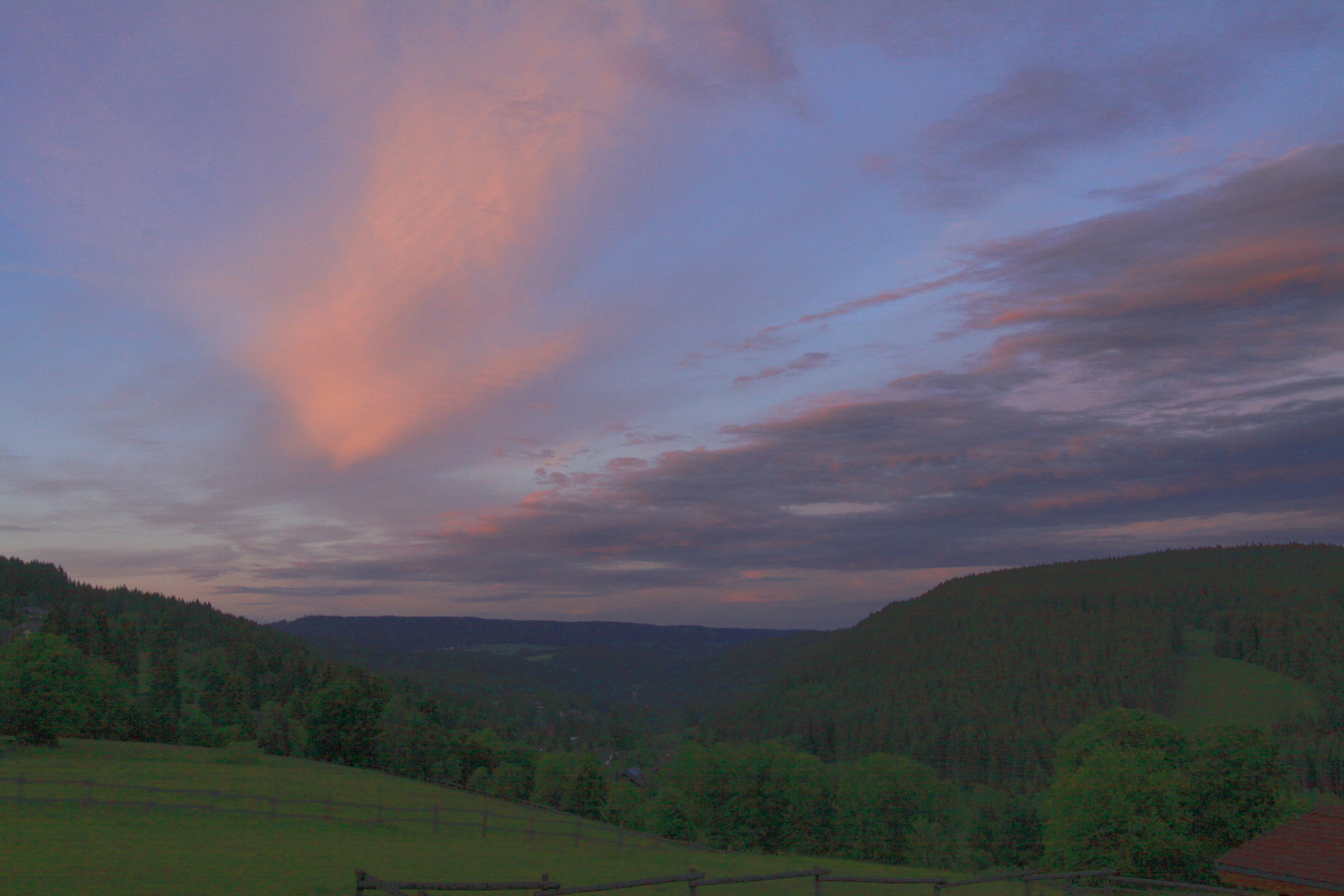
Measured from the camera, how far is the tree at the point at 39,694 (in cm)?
6462

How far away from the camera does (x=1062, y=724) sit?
148 metres

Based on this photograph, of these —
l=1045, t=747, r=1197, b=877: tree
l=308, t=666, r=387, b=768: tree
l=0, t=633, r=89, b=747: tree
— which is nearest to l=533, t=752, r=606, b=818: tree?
l=308, t=666, r=387, b=768: tree

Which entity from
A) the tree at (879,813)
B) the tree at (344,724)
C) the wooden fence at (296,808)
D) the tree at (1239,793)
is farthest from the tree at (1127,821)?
the tree at (344,724)

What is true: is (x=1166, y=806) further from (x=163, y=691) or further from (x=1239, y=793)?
(x=163, y=691)

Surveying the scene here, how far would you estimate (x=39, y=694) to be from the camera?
216 ft

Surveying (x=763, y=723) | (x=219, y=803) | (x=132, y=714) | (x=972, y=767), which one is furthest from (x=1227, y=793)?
(x=763, y=723)

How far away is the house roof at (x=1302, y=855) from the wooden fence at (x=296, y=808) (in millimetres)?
32183

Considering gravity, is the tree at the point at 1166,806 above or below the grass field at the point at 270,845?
below

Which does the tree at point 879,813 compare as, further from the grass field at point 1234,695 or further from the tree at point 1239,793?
the grass field at point 1234,695

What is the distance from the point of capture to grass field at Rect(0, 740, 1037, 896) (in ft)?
78.2

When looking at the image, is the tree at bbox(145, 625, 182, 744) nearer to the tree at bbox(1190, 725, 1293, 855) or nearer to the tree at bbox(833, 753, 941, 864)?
the tree at bbox(833, 753, 941, 864)

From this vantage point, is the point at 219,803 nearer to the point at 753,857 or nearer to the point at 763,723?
the point at 753,857

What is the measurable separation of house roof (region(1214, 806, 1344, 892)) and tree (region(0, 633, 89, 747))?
256 feet

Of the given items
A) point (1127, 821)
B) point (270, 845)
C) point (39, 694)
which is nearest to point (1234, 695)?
point (1127, 821)
